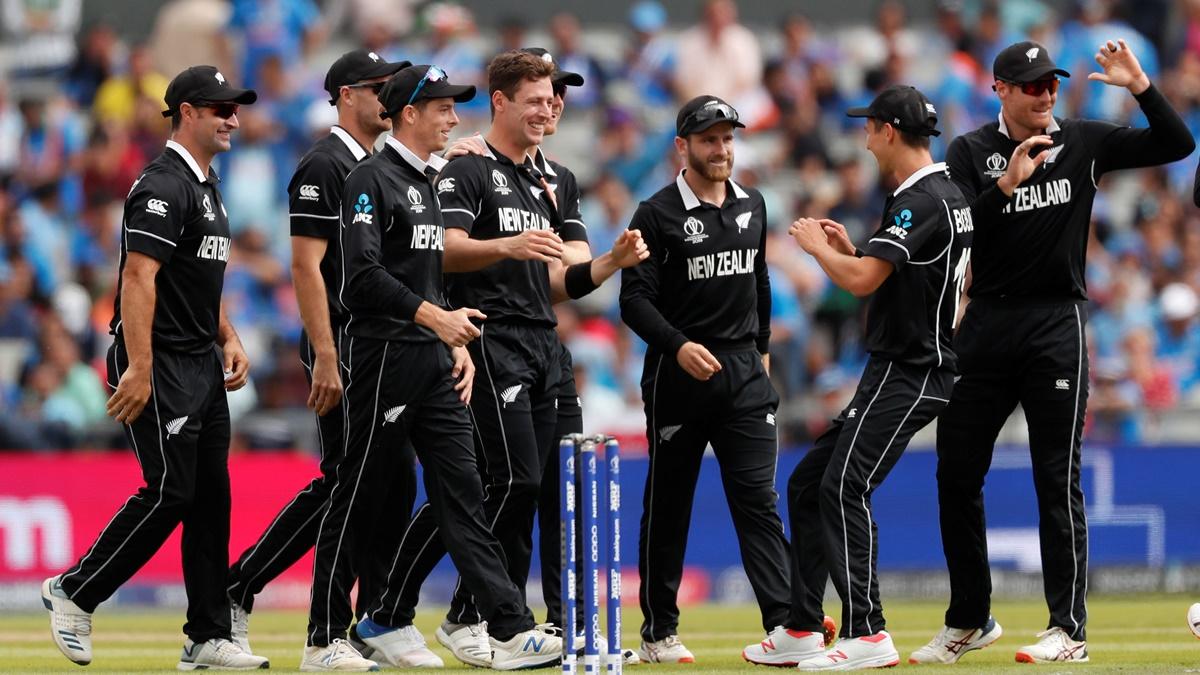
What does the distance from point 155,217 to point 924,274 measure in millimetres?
3605

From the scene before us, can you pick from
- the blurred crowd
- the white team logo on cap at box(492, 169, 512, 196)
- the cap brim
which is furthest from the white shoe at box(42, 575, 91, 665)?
the blurred crowd

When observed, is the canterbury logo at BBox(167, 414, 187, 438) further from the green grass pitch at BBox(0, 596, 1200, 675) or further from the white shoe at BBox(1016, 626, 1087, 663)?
the white shoe at BBox(1016, 626, 1087, 663)

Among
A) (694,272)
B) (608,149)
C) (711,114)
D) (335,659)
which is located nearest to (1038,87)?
(711,114)

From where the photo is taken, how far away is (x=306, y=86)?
20.0 m

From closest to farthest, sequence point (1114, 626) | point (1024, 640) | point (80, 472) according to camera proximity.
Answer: point (1024, 640) → point (1114, 626) → point (80, 472)

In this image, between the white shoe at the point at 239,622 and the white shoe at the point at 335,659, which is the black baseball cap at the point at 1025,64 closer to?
the white shoe at the point at 335,659

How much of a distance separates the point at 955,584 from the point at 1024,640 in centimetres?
137

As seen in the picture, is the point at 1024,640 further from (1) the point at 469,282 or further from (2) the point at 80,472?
(2) the point at 80,472

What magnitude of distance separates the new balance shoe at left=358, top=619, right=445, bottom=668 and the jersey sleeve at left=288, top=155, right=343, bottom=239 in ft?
6.47

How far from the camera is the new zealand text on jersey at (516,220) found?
9609 mm

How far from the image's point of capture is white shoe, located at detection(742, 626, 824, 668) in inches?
359

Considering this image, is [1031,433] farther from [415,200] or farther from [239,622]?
[239,622]

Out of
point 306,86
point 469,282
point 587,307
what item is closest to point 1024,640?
point 469,282

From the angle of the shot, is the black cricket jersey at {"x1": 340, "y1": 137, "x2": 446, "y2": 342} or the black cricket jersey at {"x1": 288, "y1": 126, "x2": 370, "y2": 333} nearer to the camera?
the black cricket jersey at {"x1": 340, "y1": 137, "x2": 446, "y2": 342}
